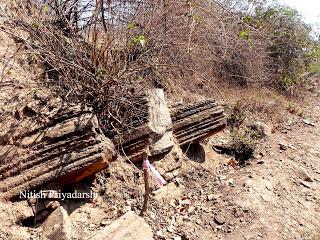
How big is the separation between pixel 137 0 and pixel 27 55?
150 centimetres

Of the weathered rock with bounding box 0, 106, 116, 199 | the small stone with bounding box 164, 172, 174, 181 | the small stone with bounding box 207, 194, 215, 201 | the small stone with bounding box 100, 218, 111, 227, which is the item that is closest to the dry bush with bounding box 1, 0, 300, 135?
the weathered rock with bounding box 0, 106, 116, 199

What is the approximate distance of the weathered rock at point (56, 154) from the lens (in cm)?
270

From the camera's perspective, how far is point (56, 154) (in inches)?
113

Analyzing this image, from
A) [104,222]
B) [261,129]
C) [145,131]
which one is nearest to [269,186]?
[261,129]

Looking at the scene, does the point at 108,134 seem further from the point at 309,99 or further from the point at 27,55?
the point at 309,99

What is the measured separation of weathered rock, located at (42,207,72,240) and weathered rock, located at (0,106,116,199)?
11.0 inches

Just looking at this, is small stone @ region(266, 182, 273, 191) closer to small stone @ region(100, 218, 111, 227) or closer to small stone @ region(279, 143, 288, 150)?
small stone @ region(279, 143, 288, 150)

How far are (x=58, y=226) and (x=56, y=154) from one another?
58 centimetres

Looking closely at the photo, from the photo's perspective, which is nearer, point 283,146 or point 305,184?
point 305,184

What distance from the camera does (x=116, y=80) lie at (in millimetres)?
3396

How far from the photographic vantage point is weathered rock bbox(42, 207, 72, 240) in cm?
260

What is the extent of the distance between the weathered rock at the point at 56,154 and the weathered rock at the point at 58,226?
28 cm

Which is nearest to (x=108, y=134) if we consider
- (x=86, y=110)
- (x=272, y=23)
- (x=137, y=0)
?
(x=86, y=110)

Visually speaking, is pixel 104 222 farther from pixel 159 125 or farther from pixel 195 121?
pixel 195 121
